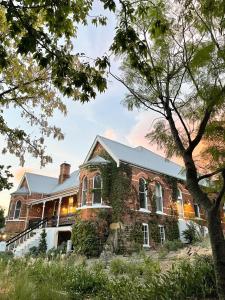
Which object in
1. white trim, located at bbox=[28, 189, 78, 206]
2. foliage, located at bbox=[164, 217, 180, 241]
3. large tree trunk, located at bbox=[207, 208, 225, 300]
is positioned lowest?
large tree trunk, located at bbox=[207, 208, 225, 300]

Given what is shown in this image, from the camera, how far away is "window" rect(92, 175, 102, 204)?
20.8 metres

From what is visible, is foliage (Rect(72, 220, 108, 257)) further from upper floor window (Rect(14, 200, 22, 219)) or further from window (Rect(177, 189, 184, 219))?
upper floor window (Rect(14, 200, 22, 219))

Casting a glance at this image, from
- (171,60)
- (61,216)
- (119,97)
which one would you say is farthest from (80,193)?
(171,60)

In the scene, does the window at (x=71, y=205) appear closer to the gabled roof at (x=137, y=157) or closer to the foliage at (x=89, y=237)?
the gabled roof at (x=137, y=157)

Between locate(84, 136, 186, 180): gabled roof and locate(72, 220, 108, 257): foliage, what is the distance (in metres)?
4.83

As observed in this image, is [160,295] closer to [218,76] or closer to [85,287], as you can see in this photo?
[85,287]

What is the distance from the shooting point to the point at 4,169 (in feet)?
23.1

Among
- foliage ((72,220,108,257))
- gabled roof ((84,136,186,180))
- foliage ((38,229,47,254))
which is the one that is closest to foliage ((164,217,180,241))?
gabled roof ((84,136,186,180))

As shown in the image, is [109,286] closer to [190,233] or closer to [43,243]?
[190,233]

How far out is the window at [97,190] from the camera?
20812 millimetres

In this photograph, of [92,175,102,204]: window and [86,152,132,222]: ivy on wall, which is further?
[92,175,102,204]: window

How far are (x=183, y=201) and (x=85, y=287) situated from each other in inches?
755

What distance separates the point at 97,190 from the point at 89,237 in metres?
3.60

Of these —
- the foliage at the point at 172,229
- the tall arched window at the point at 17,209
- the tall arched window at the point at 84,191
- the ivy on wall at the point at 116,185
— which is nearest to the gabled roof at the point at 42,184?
the tall arched window at the point at 17,209
